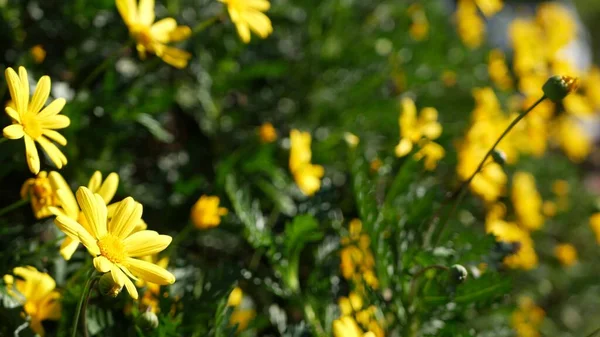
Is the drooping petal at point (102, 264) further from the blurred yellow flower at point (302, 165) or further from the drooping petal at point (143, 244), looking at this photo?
the blurred yellow flower at point (302, 165)

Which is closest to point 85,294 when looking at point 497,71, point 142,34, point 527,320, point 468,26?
point 142,34

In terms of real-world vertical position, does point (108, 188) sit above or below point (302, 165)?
above

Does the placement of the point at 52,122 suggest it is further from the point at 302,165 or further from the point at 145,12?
the point at 302,165

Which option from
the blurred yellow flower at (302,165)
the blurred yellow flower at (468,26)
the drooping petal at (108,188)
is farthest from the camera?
the blurred yellow flower at (468,26)

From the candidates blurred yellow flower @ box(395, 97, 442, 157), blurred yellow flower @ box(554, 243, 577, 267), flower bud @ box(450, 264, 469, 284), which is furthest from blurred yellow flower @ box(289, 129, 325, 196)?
blurred yellow flower @ box(554, 243, 577, 267)

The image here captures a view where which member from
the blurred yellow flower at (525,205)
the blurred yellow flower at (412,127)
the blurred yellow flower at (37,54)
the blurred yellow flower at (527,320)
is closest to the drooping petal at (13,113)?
the blurred yellow flower at (37,54)

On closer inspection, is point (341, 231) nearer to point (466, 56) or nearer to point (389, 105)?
point (389, 105)
